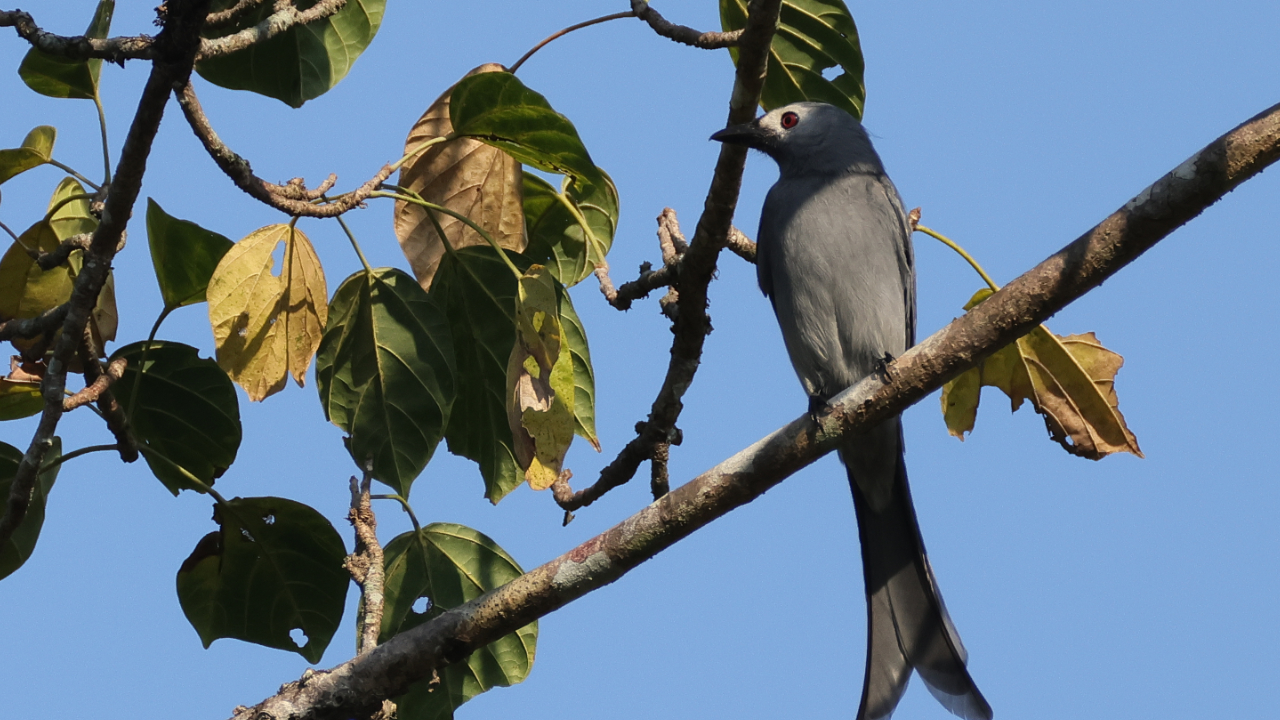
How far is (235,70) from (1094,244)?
2.77m

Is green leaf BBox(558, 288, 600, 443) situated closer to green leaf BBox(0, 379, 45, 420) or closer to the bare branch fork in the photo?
the bare branch fork

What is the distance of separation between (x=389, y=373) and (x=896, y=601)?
2.12 meters

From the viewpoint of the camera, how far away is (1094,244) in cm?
265

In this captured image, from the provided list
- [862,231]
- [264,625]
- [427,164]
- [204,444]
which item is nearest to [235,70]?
[427,164]

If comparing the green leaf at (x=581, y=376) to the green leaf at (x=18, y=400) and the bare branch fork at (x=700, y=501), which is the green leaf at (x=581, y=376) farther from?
the green leaf at (x=18, y=400)

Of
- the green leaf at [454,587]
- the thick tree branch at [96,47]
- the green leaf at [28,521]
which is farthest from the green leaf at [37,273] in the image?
the green leaf at [454,587]

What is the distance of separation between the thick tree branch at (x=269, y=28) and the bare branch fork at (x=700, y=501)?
1701mm

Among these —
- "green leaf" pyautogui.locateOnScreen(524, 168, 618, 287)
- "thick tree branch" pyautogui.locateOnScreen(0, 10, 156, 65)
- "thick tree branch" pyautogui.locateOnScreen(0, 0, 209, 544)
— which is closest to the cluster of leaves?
"green leaf" pyautogui.locateOnScreen(524, 168, 618, 287)

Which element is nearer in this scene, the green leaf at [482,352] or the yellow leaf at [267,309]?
the yellow leaf at [267,309]

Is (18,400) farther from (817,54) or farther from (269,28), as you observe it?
(817,54)

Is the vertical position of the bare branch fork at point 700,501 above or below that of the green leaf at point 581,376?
below

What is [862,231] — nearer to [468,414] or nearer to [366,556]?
[468,414]

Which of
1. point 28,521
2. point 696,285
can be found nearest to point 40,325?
point 28,521

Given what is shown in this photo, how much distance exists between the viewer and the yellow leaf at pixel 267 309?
311 cm
